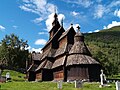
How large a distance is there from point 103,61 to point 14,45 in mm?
37657

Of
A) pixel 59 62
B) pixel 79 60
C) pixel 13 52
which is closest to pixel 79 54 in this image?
pixel 79 60

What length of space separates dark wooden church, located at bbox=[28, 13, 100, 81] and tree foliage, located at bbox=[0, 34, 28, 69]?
27258 mm

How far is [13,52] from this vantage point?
91938 mm

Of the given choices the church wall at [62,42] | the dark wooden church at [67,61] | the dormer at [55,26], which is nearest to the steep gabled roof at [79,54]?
the dark wooden church at [67,61]

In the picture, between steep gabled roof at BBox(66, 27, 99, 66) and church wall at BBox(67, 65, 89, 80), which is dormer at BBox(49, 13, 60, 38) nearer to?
steep gabled roof at BBox(66, 27, 99, 66)

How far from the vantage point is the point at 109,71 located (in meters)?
79.6

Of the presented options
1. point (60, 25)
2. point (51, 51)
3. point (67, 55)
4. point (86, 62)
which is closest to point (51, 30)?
point (60, 25)

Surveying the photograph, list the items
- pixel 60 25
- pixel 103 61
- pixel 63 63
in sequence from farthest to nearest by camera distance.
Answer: pixel 103 61 < pixel 60 25 < pixel 63 63

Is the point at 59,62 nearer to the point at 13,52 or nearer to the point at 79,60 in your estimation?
the point at 79,60

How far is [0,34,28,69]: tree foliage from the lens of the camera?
90.5m

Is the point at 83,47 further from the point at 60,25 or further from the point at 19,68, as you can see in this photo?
the point at 19,68

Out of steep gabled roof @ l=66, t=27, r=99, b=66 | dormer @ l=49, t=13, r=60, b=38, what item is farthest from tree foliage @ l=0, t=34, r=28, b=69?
steep gabled roof @ l=66, t=27, r=99, b=66

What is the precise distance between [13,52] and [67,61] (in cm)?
4638

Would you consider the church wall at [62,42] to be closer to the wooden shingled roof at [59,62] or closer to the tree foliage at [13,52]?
the wooden shingled roof at [59,62]
